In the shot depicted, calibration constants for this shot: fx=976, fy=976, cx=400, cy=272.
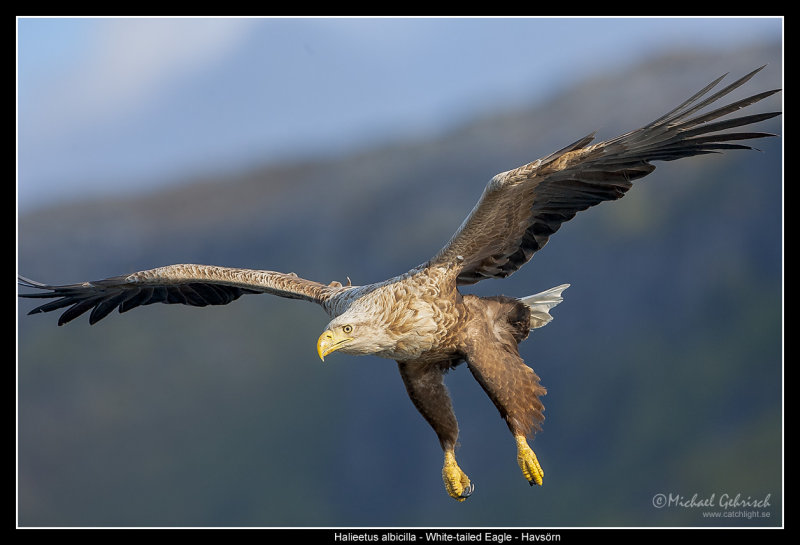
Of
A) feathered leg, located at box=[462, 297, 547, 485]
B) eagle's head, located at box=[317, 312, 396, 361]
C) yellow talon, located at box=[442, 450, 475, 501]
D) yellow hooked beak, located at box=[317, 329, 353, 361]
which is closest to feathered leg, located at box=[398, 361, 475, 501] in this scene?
yellow talon, located at box=[442, 450, 475, 501]

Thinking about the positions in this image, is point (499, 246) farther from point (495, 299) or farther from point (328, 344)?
point (328, 344)

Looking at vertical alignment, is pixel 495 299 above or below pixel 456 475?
above

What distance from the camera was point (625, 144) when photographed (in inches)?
259

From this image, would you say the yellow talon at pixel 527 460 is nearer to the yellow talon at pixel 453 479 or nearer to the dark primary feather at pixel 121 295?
the yellow talon at pixel 453 479

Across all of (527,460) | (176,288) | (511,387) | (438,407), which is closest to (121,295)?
(176,288)

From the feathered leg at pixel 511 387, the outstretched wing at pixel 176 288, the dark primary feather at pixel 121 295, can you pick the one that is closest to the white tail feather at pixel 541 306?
the feathered leg at pixel 511 387

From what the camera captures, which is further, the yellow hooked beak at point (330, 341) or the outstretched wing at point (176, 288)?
the outstretched wing at point (176, 288)

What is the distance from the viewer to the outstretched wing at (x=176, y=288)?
7840 mm

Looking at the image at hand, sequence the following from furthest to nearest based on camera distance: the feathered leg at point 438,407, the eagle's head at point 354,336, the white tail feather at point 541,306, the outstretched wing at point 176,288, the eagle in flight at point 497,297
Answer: the outstretched wing at point 176,288, the white tail feather at point 541,306, the feathered leg at point 438,407, the eagle in flight at point 497,297, the eagle's head at point 354,336

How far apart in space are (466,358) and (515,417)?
53cm

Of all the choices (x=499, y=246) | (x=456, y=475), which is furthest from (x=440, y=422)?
(x=499, y=246)

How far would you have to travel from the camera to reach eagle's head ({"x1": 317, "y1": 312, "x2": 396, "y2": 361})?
20.8 feet

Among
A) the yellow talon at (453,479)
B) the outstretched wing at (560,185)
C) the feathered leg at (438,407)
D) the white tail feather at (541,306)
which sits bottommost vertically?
the yellow talon at (453,479)

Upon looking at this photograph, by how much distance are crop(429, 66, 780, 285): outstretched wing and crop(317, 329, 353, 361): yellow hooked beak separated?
985mm
